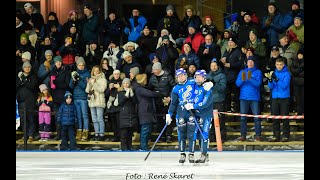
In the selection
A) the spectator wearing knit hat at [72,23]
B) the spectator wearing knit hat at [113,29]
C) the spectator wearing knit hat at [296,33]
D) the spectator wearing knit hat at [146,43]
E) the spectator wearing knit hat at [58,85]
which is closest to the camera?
the spectator wearing knit hat at [296,33]

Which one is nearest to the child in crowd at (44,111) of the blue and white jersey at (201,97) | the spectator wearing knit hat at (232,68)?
the spectator wearing knit hat at (232,68)

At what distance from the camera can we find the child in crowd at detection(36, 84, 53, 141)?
79.4ft

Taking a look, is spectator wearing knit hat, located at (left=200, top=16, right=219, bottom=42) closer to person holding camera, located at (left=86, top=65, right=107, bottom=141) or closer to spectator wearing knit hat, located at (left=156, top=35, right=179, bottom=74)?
spectator wearing knit hat, located at (left=156, top=35, right=179, bottom=74)

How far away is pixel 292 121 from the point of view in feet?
77.1

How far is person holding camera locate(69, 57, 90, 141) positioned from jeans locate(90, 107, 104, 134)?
0.17m

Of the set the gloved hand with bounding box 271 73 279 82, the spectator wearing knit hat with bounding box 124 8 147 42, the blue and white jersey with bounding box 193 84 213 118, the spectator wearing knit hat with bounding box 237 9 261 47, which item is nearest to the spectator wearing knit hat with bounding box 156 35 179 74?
the spectator wearing knit hat with bounding box 124 8 147 42

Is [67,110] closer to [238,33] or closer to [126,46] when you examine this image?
[126,46]

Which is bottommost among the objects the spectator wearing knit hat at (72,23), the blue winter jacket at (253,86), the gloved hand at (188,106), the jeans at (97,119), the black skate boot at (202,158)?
the black skate boot at (202,158)

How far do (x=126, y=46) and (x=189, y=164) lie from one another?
563 centimetres

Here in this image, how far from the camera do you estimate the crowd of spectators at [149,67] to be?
76.6 ft

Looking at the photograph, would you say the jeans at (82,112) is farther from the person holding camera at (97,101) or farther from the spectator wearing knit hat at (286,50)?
the spectator wearing knit hat at (286,50)

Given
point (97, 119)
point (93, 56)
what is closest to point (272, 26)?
point (93, 56)

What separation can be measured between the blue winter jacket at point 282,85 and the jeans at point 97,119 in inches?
154
